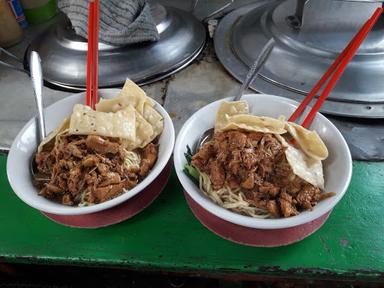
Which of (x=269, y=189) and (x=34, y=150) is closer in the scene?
(x=269, y=189)

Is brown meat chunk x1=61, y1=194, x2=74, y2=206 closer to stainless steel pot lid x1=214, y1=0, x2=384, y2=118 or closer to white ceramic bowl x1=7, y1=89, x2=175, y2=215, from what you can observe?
white ceramic bowl x1=7, y1=89, x2=175, y2=215

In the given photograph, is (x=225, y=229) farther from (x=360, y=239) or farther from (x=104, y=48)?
(x=104, y=48)

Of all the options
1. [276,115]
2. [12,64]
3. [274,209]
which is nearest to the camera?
[274,209]

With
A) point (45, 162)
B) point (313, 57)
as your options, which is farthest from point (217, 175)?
point (313, 57)

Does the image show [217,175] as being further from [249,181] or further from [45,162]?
[45,162]

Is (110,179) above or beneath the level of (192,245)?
above

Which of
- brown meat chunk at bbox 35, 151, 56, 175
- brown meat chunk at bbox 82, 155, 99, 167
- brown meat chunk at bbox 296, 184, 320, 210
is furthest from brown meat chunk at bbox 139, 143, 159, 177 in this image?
brown meat chunk at bbox 296, 184, 320, 210

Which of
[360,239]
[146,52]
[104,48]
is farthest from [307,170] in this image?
[104,48]
